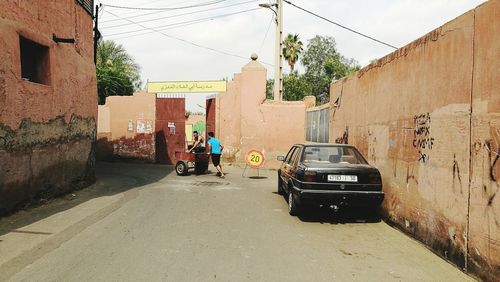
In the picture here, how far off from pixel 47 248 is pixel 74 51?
7.10 meters

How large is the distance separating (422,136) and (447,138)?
864 millimetres

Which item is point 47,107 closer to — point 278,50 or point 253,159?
point 253,159

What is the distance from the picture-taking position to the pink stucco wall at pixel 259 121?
763 inches

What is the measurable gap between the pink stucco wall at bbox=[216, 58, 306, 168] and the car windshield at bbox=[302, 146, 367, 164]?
10550mm

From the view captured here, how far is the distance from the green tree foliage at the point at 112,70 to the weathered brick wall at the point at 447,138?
27891 millimetres

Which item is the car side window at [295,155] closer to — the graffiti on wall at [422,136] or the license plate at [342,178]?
the license plate at [342,178]

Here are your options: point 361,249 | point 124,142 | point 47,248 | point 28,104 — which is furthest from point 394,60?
point 124,142

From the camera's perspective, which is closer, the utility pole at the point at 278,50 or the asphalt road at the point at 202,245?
the asphalt road at the point at 202,245

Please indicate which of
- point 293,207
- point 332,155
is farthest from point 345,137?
point 293,207

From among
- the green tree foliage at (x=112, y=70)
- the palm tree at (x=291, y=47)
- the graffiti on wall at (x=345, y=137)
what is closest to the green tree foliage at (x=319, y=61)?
the palm tree at (x=291, y=47)

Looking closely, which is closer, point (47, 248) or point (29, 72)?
point (47, 248)

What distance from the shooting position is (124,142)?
2111 centimetres

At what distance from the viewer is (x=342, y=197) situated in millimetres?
7484

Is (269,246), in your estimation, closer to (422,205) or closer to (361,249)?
(361,249)
